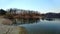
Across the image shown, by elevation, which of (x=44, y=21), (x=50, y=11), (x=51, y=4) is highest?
(x=51, y=4)

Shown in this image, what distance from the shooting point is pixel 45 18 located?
2.25m

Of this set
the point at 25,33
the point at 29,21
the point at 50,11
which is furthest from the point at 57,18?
the point at 25,33

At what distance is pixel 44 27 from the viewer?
2.29 m

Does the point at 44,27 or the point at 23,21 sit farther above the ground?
the point at 23,21

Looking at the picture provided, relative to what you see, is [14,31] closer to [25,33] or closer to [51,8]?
[25,33]

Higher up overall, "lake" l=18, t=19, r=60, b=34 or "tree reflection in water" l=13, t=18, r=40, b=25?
"tree reflection in water" l=13, t=18, r=40, b=25

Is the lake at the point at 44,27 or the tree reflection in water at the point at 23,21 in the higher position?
the tree reflection in water at the point at 23,21

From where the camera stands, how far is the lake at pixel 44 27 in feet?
7.30

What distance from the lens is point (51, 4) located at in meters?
2.26

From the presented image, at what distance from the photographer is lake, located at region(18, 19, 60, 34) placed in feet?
7.30

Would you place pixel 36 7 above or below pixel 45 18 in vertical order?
above

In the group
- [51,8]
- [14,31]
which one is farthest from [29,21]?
[51,8]

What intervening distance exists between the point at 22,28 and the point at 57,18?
2.45ft

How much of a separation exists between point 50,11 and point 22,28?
676 millimetres
